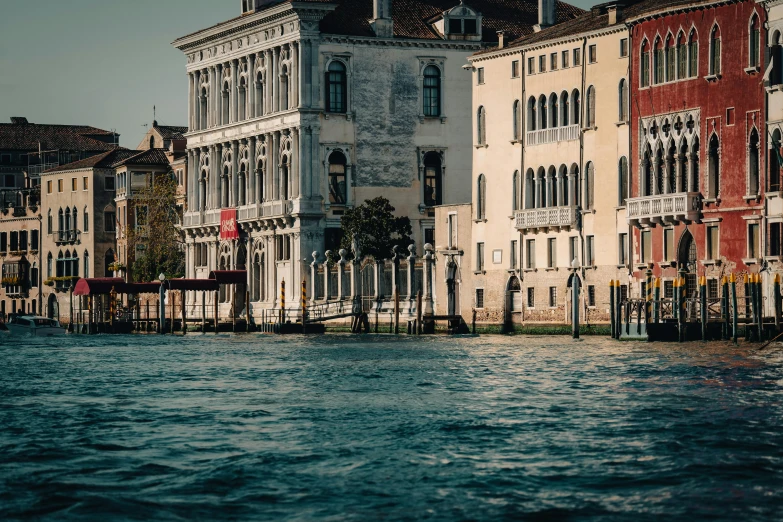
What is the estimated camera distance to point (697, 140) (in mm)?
57219

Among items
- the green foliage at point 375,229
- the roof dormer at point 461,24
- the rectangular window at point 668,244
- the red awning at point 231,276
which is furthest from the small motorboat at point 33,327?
the rectangular window at point 668,244

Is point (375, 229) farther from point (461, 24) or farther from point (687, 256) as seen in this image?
point (687, 256)

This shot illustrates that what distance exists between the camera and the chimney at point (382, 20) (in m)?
79.5

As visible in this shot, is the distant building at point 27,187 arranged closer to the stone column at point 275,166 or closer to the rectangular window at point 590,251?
the stone column at point 275,166

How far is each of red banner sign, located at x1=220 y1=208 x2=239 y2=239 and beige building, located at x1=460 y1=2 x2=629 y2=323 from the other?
16.5 metres

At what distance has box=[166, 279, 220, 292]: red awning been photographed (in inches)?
3191

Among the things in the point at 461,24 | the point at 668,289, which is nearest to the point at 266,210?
the point at 461,24

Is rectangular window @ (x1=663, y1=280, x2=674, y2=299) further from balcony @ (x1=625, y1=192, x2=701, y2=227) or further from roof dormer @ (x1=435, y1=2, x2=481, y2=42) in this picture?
roof dormer @ (x1=435, y1=2, x2=481, y2=42)

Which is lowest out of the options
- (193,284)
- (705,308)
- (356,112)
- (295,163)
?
(705,308)

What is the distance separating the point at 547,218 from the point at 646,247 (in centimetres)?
645

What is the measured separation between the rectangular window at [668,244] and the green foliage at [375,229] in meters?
17.1

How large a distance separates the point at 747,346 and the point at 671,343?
369cm

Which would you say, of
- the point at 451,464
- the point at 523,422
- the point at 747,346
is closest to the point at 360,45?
the point at 747,346

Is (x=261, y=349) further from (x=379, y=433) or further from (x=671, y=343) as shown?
Result: (x=379, y=433)
